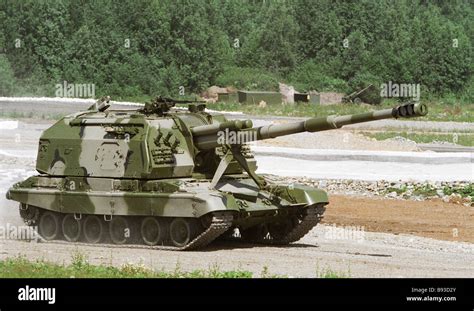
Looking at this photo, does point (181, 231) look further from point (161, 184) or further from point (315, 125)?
point (315, 125)

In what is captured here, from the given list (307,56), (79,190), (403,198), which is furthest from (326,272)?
(307,56)

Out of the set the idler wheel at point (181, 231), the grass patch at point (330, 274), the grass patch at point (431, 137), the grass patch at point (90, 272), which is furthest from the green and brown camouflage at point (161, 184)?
the grass patch at point (431, 137)

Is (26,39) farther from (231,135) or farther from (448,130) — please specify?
(231,135)

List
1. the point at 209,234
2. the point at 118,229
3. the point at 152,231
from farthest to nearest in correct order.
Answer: the point at 118,229
the point at 152,231
the point at 209,234

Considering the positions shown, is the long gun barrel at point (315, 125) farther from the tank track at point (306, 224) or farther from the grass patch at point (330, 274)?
the grass patch at point (330, 274)

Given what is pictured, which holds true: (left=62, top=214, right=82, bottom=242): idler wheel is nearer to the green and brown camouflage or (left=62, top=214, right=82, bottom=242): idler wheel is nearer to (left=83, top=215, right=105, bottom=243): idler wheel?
the green and brown camouflage

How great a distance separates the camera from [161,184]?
2559cm

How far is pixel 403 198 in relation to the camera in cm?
3712

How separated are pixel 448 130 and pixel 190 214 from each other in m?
39.9

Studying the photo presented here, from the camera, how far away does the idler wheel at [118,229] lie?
26.3 m

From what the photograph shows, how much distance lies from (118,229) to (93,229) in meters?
0.72

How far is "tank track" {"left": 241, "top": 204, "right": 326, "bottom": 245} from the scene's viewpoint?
26.7m

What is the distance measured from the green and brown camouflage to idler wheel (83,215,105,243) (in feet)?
0.07

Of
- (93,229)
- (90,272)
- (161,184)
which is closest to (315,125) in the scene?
(161,184)
